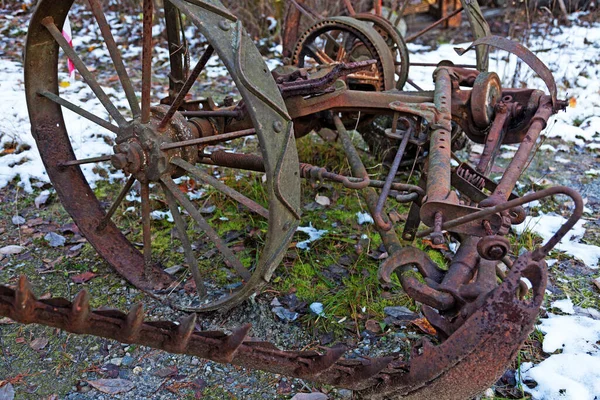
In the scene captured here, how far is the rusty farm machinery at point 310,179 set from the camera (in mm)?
1988

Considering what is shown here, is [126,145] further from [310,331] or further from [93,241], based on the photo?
[310,331]

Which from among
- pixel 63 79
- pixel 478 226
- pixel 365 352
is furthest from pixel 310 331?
pixel 63 79

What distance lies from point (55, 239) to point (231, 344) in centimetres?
203

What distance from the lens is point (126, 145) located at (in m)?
2.61

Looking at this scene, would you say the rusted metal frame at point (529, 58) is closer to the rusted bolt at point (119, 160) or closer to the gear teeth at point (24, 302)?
the rusted bolt at point (119, 160)

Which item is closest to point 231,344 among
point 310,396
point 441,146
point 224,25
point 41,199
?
point 310,396

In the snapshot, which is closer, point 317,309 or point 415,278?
point 415,278

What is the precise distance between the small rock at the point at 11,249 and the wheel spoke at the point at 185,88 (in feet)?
4.65

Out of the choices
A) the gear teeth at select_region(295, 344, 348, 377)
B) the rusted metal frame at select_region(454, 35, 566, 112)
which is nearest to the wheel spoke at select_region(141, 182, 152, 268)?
the gear teeth at select_region(295, 344, 348, 377)

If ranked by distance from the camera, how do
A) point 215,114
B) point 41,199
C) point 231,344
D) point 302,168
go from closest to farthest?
point 231,344 < point 302,168 < point 215,114 < point 41,199

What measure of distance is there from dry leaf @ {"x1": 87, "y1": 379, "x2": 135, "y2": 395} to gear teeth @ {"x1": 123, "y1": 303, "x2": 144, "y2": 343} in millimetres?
656

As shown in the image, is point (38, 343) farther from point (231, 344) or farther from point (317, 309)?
point (317, 309)

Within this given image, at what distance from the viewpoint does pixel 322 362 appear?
2096mm

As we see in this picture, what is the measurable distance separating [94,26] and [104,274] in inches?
200
